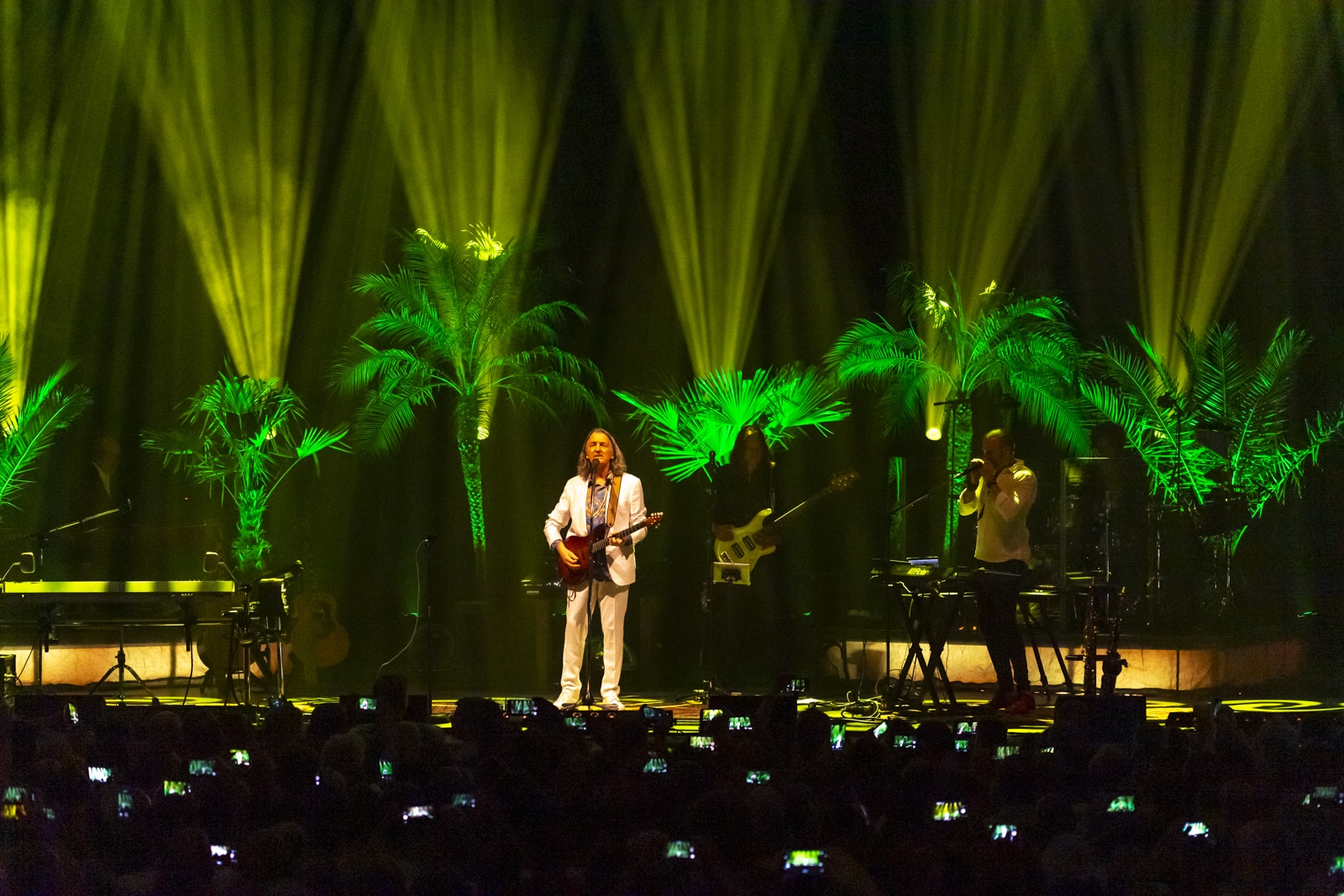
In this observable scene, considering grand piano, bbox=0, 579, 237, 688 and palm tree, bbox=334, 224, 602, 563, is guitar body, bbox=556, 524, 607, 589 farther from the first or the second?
palm tree, bbox=334, 224, 602, 563

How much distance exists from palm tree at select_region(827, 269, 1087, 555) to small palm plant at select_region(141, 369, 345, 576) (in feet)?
16.1

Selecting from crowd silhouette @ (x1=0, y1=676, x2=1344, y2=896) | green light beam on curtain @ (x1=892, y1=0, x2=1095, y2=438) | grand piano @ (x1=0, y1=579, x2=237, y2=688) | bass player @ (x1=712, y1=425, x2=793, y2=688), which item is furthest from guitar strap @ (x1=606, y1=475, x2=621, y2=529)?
green light beam on curtain @ (x1=892, y1=0, x2=1095, y2=438)

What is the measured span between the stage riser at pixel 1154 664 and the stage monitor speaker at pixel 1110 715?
4.55m

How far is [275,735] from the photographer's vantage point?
4.81 m

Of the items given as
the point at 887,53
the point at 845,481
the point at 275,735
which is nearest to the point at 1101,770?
the point at 275,735

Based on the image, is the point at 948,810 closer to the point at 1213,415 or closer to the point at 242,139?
the point at 1213,415

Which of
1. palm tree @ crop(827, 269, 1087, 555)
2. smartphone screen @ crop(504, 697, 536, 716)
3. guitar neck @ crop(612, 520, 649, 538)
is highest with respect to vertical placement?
palm tree @ crop(827, 269, 1087, 555)

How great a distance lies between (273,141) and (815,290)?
5655 mm

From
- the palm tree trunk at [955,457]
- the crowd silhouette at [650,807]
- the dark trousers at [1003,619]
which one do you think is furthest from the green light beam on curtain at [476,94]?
the crowd silhouette at [650,807]

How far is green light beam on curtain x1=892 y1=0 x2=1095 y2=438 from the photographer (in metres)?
14.4

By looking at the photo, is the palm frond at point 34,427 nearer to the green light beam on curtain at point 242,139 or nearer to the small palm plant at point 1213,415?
the green light beam on curtain at point 242,139

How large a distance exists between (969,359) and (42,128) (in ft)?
29.3

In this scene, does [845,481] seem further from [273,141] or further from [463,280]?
[273,141]

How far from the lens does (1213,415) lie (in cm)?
1249
